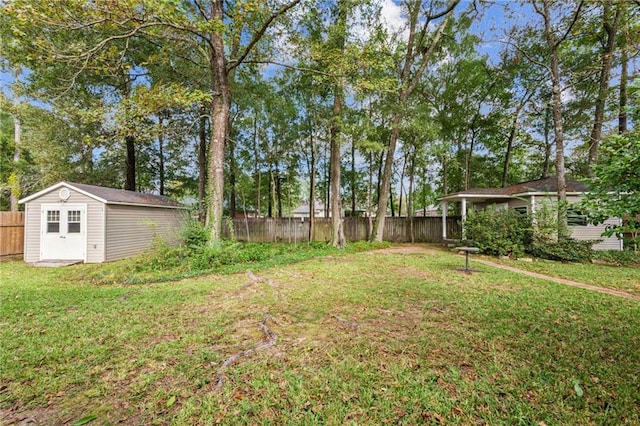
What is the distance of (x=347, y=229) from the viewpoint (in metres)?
14.5

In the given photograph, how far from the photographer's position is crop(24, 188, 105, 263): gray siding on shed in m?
8.45

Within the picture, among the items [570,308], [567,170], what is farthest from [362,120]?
[567,170]

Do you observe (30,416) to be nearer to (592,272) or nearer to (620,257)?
(592,272)

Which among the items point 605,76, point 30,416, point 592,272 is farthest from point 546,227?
point 30,416

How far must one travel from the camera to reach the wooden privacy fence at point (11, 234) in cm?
848

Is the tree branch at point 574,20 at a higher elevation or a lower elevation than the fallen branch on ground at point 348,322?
higher

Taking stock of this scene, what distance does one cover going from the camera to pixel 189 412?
73.4 inches

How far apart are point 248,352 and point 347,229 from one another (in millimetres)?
12065

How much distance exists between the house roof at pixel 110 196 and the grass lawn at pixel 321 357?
15.8ft

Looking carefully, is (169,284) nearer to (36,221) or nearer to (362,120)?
(36,221)

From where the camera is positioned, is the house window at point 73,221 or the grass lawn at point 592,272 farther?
the house window at point 73,221

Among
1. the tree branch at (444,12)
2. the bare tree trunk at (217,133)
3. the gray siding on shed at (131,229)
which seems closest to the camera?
the bare tree trunk at (217,133)

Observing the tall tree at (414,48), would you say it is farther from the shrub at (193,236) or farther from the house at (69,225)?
the house at (69,225)

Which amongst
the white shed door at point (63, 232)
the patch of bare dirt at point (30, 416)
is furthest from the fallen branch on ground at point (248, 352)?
the white shed door at point (63, 232)
